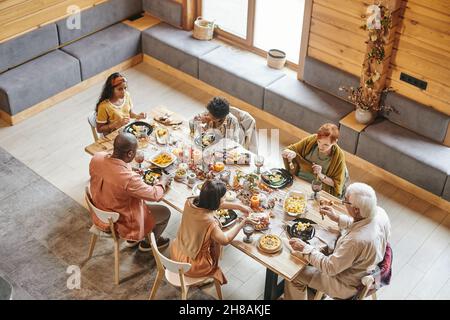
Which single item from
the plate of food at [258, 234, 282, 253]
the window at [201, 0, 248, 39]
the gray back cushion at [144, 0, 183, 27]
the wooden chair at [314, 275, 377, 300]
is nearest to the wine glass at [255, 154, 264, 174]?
the plate of food at [258, 234, 282, 253]

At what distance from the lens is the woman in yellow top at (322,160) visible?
16.6 feet

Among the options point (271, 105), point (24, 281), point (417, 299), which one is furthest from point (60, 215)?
point (417, 299)

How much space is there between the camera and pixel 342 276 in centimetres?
445

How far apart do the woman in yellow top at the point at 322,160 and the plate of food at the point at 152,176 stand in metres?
1.11

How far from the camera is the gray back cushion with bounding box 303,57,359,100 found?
6750 mm

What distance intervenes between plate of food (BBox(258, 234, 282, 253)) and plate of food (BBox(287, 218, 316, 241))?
0.13 meters

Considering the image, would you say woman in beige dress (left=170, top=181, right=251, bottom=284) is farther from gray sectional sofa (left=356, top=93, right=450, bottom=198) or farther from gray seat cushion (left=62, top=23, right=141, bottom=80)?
gray seat cushion (left=62, top=23, right=141, bottom=80)

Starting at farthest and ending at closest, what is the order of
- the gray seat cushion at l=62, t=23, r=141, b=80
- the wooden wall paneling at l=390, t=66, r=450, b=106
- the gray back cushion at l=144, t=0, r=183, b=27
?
the gray back cushion at l=144, t=0, r=183, b=27, the gray seat cushion at l=62, t=23, r=141, b=80, the wooden wall paneling at l=390, t=66, r=450, b=106

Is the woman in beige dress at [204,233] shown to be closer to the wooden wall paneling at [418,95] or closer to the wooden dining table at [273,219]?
the wooden dining table at [273,219]

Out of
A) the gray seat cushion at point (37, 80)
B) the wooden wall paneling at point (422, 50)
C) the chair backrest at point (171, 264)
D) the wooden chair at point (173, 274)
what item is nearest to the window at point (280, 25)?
the wooden wall paneling at point (422, 50)

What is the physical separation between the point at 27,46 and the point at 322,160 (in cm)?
403

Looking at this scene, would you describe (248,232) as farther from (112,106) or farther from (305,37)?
(305,37)

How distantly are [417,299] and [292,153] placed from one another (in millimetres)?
1646

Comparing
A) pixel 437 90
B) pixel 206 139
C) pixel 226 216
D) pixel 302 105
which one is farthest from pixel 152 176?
pixel 437 90
